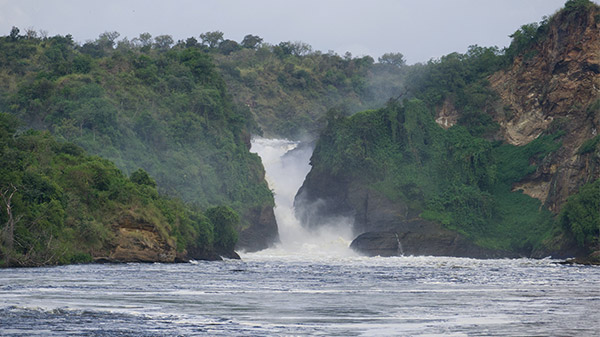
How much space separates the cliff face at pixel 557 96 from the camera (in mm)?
123625

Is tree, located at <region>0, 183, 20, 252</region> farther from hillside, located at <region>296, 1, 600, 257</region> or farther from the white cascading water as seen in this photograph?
hillside, located at <region>296, 1, 600, 257</region>

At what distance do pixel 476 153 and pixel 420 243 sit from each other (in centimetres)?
2079

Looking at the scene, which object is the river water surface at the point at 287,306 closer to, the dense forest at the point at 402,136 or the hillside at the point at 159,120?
the dense forest at the point at 402,136

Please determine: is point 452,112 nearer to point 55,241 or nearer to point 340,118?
point 340,118

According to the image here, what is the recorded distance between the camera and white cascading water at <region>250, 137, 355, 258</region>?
133 m

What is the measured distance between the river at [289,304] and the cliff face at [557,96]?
2714 inches

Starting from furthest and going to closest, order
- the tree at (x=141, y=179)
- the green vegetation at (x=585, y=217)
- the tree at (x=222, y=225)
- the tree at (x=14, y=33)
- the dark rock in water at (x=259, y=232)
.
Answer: the tree at (x=14, y=33) < the dark rock in water at (x=259, y=232) < the tree at (x=222, y=225) < the green vegetation at (x=585, y=217) < the tree at (x=141, y=179)

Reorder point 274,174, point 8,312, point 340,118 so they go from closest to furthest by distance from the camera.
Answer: point 8,312 → point 340,118 → point 274,174

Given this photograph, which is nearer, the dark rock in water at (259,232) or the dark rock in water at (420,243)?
the dark rock in water at (420,243)

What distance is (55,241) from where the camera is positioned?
214ft

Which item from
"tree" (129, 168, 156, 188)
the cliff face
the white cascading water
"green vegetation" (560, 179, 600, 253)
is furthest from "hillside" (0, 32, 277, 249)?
"green vegetation" (560, 179, 600, 253)

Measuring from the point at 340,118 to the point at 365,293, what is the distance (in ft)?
336

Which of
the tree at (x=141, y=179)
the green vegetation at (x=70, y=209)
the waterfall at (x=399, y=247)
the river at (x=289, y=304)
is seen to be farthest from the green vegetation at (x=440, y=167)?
the river at (x=289, y=304)

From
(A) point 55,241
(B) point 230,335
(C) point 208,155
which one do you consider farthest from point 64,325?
(C) point 208,155
